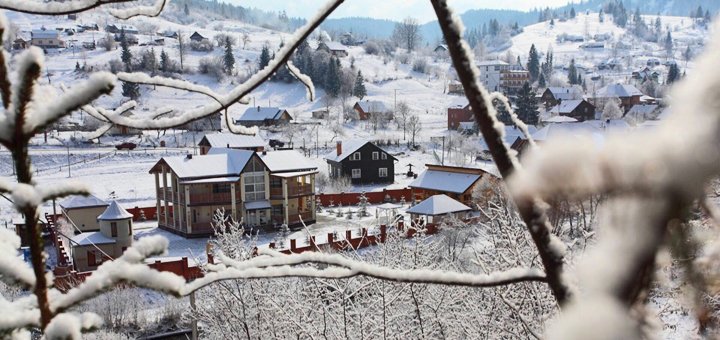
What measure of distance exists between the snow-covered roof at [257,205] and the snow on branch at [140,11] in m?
23.4

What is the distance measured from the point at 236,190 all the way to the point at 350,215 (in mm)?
5091

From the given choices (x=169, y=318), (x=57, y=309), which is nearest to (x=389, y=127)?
(x=169, y=318)

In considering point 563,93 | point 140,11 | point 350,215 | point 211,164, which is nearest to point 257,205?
point 211,164

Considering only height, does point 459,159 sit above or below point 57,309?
below

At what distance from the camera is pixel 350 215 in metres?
26.9

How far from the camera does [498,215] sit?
7.97m

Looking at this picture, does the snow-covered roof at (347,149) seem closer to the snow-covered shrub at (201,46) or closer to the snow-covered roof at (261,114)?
the snow-covered roof at (261,114)

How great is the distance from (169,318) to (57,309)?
49.0 ft

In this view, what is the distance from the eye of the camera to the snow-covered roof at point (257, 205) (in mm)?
24484

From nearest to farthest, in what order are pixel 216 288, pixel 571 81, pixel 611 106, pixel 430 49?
pixel 216 288 < pixel 611 106 < pixel 571 81 < pixel 430 49

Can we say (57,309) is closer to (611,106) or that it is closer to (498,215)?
(498,215)

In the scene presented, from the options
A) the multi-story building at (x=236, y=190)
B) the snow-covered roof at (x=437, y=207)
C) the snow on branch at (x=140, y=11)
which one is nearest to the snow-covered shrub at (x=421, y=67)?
the multi-story building at (x=236, y=190)

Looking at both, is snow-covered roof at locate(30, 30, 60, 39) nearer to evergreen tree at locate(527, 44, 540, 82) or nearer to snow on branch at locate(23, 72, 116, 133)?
evergreen tree at locate(527, 44, 540, 82)

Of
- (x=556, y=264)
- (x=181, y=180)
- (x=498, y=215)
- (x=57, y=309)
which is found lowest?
(x=181, y=180)
